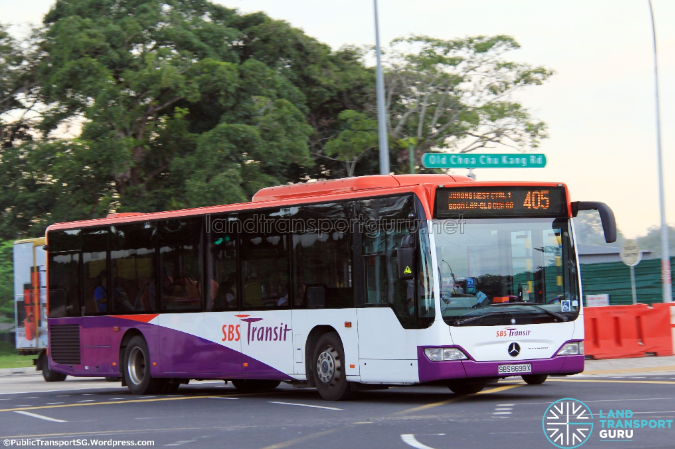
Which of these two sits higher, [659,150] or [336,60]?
[336,60]

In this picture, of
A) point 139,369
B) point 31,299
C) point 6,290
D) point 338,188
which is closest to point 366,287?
point 338,188

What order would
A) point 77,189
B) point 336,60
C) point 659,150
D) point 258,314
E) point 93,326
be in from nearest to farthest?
point 258,314 < point 93,326 < point 659,150 < point 77,189 < point 336,60

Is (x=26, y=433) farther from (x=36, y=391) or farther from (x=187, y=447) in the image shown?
(x=36, y=391)

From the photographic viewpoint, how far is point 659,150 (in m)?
27.8

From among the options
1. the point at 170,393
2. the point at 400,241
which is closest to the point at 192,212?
the point at 170,393

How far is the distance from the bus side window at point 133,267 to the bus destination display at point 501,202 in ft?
20.6

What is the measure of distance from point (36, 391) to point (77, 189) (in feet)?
43.3

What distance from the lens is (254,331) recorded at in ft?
49.1

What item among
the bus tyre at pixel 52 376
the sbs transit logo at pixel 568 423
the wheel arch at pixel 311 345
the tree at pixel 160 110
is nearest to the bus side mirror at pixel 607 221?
the sbs transit logo at pixel 568 423

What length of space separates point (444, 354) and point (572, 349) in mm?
1923

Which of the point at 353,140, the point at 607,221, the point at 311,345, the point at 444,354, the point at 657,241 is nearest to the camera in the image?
the point at 444,354

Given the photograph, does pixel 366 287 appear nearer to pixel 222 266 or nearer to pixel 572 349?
pixel 572 349

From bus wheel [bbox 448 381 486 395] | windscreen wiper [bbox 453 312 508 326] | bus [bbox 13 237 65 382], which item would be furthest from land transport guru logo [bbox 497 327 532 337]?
bus [bbox 13 237 65 382]

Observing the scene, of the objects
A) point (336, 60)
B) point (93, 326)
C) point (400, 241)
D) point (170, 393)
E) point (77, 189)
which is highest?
point (336, 60)
